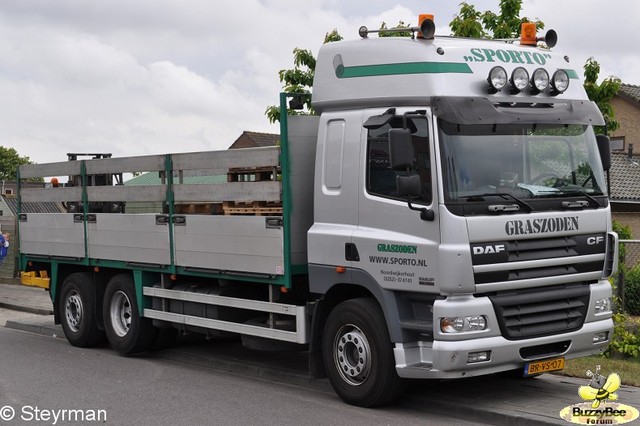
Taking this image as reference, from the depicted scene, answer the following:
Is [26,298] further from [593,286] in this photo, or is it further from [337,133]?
[593,286]

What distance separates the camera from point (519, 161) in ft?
27.3

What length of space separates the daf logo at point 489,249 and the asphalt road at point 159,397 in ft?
5.02

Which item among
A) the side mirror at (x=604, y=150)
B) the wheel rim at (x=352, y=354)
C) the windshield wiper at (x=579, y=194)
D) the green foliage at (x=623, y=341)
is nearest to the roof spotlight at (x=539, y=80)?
the side mirror at (x=604, y=150)

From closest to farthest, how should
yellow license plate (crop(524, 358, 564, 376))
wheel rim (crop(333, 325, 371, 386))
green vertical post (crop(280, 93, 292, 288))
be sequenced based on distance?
yellow license plate (crop(524, 358, 564, 376)), wheel rim (crop(333, 325, 371, 386)), green vertical post (crop(280, 93, 292, 288))

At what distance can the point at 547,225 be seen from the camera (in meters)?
8.16

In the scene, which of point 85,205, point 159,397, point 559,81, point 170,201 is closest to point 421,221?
point 559,81

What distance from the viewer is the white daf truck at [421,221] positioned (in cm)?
789

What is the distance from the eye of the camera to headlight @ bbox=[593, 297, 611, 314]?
341 inches

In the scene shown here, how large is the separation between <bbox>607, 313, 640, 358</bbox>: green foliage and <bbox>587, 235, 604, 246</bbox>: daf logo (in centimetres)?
290

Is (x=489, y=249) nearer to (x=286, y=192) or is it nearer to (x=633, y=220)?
(x=286, y=192)

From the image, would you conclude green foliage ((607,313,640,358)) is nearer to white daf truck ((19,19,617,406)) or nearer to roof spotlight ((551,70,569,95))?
white daf truck ((19,19,617,406))

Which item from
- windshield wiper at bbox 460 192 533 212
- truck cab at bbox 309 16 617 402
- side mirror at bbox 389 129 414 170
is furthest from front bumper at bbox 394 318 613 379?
side mirror at bbox 389 129 414 170

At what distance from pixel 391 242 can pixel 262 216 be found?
182cm

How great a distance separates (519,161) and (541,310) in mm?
1324
